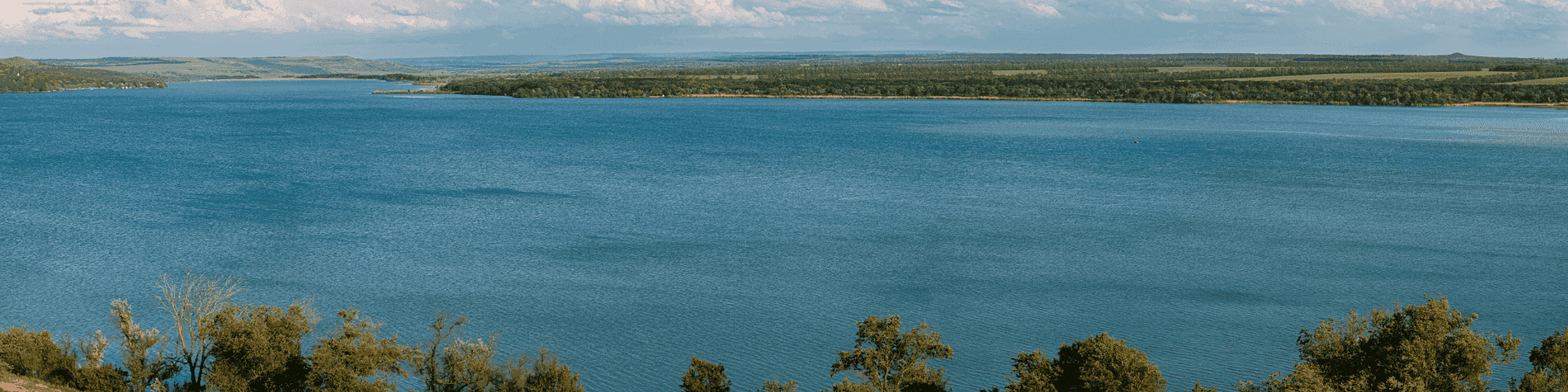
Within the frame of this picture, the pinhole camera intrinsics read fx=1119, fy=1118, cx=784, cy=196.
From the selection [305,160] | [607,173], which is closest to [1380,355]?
[607,173]

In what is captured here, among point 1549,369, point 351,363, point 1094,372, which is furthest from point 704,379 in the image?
point 1549,369

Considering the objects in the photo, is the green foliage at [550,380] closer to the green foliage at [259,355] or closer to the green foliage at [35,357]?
the green foliage at [259,355]

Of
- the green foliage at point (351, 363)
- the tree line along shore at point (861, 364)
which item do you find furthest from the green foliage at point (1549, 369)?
the green foliage at point (351, 363)

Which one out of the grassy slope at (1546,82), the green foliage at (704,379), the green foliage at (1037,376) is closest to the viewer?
the green foliage at (1037,376)

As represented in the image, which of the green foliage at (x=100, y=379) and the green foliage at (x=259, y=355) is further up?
the green foliage at (x=259, y=355)

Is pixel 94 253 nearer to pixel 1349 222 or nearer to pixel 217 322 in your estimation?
pixel 217 322

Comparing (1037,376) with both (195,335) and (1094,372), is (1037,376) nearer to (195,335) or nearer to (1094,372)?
(1094,372)

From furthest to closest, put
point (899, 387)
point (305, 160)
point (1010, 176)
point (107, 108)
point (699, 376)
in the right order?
1. point (107, 108)
2. point (305, 160)
3. point (1010, 176)
4. point (699, 376)
5. point (899, 387)
